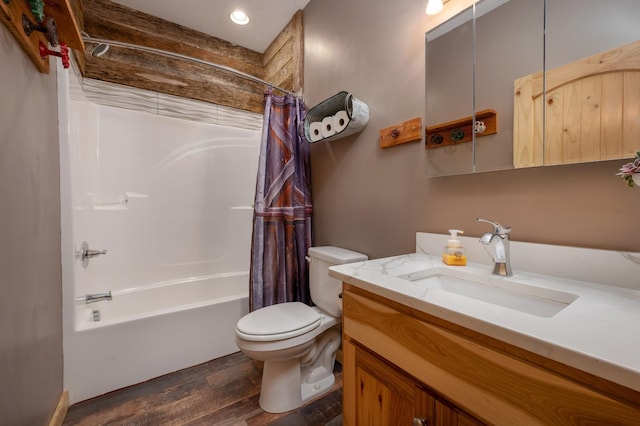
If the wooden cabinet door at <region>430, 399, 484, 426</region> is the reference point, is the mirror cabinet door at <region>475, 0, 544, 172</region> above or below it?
above

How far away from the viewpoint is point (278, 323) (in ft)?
4.34

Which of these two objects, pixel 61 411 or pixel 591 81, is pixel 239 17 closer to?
pixel 591 81

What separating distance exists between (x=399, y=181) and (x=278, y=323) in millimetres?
953

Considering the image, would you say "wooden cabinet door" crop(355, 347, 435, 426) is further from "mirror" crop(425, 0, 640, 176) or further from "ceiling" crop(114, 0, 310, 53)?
"ceiling" crop(114, 0, 310, 53)

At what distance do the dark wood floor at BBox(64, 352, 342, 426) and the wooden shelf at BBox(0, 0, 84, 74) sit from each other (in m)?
1.65

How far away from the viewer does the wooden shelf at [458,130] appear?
1024 mm

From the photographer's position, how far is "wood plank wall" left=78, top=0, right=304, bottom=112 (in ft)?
6.43

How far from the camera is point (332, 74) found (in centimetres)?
179

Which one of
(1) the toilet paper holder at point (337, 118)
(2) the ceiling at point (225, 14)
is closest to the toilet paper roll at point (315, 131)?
(1) the toilet paper holder at point (337, 118)

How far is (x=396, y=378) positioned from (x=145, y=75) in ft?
8.66

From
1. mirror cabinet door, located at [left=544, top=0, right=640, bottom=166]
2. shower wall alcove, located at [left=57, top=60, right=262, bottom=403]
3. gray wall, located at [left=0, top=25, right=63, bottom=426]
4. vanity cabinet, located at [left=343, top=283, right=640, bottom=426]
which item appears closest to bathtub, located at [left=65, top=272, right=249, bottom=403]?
shower wall alcove, located at [left=57, top=60, right=262, bottom=403]

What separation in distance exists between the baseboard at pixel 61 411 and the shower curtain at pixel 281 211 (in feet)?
3.21

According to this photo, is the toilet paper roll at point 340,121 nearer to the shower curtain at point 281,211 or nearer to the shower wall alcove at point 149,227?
the shower curtain at point 281,211

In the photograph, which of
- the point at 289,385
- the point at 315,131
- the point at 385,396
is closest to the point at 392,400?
the point at 385,396
